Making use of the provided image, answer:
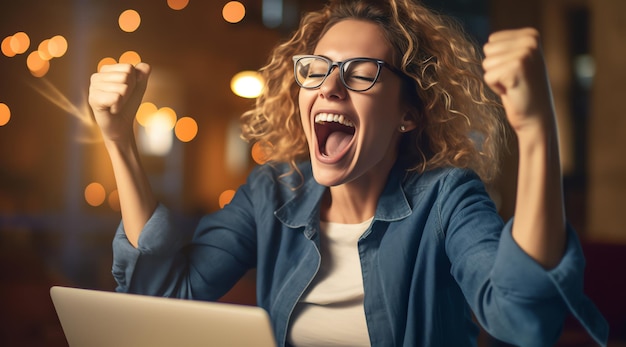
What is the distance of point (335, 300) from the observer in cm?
122

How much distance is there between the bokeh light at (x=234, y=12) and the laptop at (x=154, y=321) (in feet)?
9.46

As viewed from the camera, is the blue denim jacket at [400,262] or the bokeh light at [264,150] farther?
the bokeh light at [264,150]

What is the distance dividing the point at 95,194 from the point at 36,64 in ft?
3.46

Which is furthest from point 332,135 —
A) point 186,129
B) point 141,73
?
point 186,129

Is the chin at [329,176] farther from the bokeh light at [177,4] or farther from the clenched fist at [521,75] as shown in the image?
the bokeh light at [177,4]

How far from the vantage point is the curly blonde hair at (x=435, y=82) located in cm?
125

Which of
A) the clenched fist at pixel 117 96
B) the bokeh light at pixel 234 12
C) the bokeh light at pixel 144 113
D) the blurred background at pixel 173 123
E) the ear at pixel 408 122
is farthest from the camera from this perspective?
the bokeh light at pixel 234 12

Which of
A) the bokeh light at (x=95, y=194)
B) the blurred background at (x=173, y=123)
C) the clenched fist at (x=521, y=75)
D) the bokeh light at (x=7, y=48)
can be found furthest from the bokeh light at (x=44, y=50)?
the clenched fist at (x=521, y=75)

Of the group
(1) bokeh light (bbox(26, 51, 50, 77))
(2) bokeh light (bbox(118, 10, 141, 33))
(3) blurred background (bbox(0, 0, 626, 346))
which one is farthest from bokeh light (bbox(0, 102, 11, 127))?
(2) bokeh light (bbox(118, 10, 141, 33))

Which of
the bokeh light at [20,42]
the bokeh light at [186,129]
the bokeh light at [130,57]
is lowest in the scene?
the bokeh light at [186,129]

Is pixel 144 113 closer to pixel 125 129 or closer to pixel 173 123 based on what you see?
pixel 173 123

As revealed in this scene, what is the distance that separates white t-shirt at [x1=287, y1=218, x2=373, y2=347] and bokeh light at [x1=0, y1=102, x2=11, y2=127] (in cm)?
153

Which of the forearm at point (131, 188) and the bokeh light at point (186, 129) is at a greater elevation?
the forearm at point (131, 188)

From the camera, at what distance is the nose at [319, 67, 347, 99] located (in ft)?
3.87
